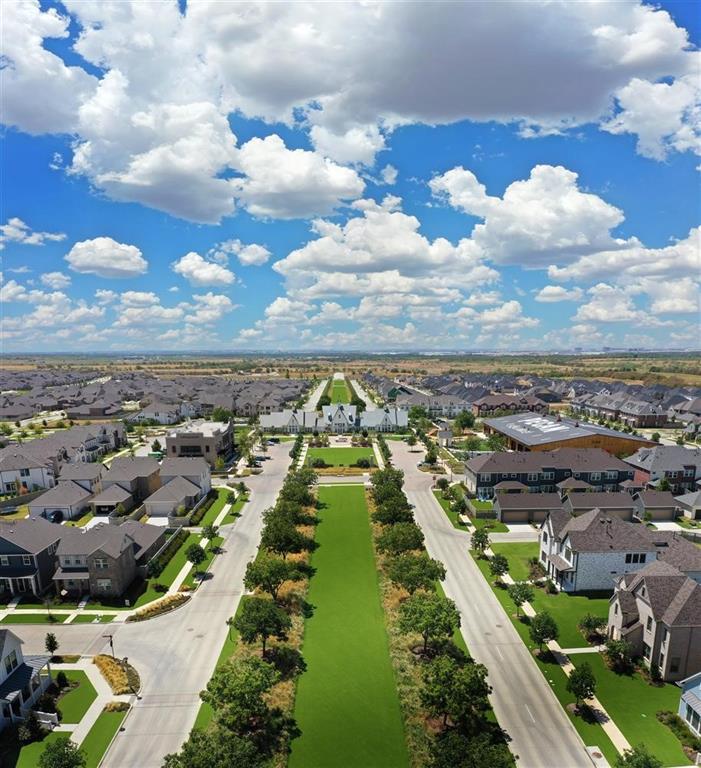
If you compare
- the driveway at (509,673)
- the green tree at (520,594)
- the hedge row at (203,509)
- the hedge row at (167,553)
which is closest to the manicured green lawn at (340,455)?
the hedge row at (203,509)

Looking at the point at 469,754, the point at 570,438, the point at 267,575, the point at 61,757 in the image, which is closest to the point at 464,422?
the point at 570,438

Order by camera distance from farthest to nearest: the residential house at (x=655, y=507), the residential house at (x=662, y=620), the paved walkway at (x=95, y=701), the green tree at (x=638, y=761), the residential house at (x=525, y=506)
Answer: the residential house at (x=655, y=507) < the residential house at (x=525, y=506) < the residential house at (x=662, y=620) < the paved walkway at (x=95, y=701) < the green tree at (x=638, y=761)

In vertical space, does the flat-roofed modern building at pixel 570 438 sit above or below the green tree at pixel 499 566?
above

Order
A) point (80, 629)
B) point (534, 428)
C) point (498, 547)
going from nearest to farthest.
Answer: point (80, 629)
point (498, 547)
point (534, 428)

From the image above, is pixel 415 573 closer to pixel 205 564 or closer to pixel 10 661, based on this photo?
pixel 205 564

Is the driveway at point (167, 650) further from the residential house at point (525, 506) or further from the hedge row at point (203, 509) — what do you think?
the residential house at point (525, 506)

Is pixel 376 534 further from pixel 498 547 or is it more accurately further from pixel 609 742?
pixel 609 742

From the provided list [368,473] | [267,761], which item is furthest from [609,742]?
[368,473]
